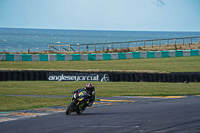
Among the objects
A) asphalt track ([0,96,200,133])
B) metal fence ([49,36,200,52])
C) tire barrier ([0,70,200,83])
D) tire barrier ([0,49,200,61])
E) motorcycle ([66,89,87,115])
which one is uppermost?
metal fence ([49,36,200,52])

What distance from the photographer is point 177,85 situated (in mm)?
25125

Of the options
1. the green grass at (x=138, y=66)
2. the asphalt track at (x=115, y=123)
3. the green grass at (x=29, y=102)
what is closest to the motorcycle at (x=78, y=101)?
the asphalt track at (x=115, y=123)

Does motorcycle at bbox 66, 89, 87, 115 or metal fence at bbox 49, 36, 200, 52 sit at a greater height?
metal fence at bbox 49, 36, 200, 52

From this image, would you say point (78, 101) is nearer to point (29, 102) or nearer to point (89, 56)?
point (29, 102)

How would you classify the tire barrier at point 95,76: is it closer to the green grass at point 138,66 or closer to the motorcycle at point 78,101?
the green grass at point 138,66

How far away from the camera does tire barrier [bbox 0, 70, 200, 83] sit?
26848mm

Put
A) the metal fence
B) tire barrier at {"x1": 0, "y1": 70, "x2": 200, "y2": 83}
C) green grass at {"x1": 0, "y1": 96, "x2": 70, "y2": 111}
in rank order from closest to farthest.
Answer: green grass at {"x1": 0, "y1": 96, "x2": 70, "y2": 111}
tire barrier at {"x1": 0, "y1": 70, "x2": 200, "y2": 83}
the metal fence

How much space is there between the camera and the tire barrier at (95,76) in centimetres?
2685

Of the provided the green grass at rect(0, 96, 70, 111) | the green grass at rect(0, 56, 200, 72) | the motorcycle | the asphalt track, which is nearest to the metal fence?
the green grass at rect(0, 56, 200, 72)

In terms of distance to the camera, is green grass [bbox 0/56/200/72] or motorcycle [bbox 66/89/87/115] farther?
green grass [bbox 0/56/200/72]

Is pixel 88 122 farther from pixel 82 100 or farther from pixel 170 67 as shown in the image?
pixel 170 67

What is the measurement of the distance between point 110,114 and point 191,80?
1549cm

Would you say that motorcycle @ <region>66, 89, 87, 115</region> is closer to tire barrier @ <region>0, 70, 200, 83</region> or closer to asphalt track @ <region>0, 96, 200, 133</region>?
asphalt track @ <region>0, 96, 200, 133</region>

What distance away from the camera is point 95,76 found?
27594mm
